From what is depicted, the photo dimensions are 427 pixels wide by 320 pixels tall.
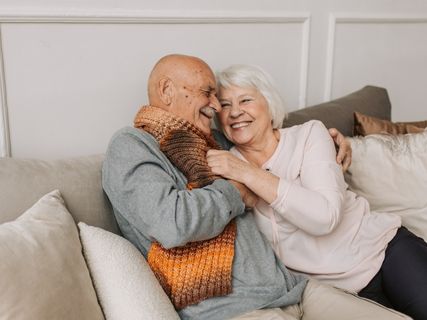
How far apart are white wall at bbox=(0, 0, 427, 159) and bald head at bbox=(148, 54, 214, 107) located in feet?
0.80

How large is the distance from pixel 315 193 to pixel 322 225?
0.10m

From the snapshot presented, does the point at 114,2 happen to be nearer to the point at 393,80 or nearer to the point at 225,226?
the point at 225,226

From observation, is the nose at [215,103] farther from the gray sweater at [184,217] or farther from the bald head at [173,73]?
the gray sweater at [184,217]

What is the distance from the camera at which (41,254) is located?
1.13m

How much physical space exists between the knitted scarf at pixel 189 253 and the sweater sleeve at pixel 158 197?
0.04 meters

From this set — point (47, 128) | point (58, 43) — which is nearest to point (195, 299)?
point (47, 128)

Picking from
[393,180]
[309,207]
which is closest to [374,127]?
[393,180]

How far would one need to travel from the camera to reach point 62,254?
1178mm

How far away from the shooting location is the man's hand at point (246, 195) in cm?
154

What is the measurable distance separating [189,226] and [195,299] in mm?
213

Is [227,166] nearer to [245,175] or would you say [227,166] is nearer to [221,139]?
[245,175]

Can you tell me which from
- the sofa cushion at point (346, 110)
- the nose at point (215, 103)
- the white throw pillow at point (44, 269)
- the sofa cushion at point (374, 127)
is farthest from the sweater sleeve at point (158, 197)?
the sofa cushion at point (374, 127)

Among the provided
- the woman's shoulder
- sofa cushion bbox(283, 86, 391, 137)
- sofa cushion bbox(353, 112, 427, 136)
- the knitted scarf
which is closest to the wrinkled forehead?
the knitted scarf

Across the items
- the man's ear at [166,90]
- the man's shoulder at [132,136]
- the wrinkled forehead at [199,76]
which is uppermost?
the wrinkled forehead at [199,76]
